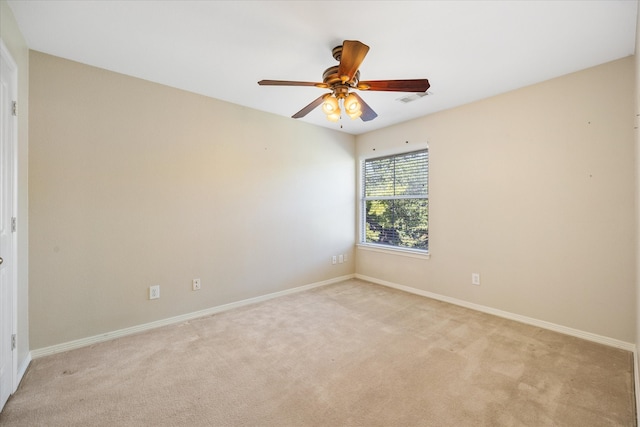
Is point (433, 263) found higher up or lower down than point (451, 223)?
lower down

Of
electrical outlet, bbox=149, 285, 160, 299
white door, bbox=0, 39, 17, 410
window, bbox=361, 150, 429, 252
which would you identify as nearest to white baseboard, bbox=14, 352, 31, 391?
white door, bbox=0, 39, 17, 410

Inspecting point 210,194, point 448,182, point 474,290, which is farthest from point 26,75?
point 474,290

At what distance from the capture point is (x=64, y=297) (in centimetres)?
240

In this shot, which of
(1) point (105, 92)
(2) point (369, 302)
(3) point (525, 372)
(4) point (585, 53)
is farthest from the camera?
(2) point (369, 302)

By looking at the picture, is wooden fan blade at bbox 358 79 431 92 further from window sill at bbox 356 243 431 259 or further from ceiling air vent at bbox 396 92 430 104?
window sill at bbox 356 243 431 259

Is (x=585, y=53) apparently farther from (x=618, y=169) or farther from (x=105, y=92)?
(x=105, y=92)

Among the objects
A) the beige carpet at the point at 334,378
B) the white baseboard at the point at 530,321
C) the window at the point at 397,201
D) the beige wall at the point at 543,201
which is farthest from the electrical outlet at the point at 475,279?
the window at the point at 397,201

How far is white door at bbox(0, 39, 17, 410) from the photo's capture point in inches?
66.8

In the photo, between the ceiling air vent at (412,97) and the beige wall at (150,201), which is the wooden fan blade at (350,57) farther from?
the beige wall at (150,201)

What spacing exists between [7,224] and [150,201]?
3.56 ft

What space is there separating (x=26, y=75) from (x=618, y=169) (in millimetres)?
4770

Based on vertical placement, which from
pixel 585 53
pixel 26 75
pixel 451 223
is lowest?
pixel 451 223

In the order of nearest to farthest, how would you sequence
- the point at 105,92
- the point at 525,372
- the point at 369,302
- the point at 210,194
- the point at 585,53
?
1. the point at 525,372
2. the point at 585,53
3. the point at 105,92
4. the point at 210,194
5. the point at 369,302

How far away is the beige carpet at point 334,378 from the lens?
1.65 meters
